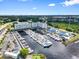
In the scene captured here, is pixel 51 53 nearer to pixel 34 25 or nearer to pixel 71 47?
pixel 71 47

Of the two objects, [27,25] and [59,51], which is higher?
[27,25]

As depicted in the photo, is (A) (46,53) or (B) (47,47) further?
(B) (47,47)

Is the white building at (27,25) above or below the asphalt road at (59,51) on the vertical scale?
above

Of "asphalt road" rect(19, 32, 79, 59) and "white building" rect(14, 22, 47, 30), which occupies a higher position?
"white building" rect(14, 22, 47, 30)

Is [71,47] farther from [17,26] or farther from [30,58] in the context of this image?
[17,26]

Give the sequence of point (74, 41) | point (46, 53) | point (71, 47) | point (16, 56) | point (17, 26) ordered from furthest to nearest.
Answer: point (17, 26), point (74, 41), point (71, 47), point (46, 53), point (16, 56)

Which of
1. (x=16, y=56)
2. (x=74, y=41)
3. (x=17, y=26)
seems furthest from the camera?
(x=17, y=26)

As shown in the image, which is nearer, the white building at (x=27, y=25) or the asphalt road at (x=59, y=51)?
the asphalt road at (x=59, y=51)

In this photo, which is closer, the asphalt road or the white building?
the asphalt road

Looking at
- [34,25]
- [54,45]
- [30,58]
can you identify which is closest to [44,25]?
[34,25]

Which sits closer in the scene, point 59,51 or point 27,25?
point 59,51
